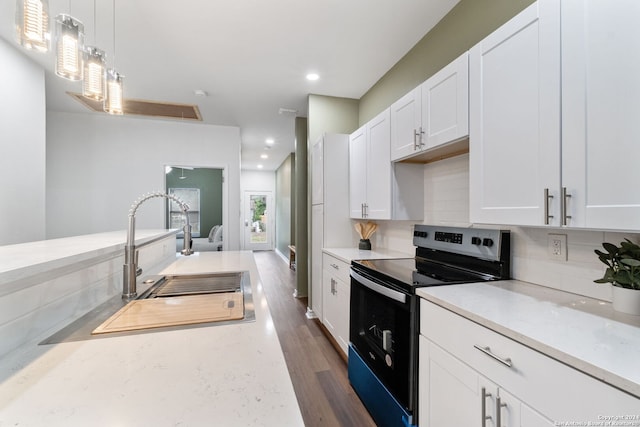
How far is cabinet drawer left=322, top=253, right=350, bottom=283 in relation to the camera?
2.44 meters

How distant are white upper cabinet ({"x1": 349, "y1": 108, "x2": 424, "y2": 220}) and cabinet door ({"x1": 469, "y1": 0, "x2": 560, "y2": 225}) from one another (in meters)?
0.85

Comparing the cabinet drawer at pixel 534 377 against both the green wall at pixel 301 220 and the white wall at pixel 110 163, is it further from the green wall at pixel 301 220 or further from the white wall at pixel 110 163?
the white wall at pixel 110 163

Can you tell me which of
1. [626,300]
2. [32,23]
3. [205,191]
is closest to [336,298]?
[626,300]

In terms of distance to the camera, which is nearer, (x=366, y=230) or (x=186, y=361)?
(x=186, y=361)

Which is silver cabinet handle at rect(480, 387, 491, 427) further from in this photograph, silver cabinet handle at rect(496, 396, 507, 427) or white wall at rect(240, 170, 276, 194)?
white wall at rect(240, 170, 276, 194)

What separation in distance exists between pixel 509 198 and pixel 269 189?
8722 mm

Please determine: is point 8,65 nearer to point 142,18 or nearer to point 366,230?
point 142,18

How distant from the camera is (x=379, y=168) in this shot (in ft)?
8.11

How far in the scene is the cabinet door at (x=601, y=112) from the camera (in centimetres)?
90

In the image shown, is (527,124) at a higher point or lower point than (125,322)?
higher

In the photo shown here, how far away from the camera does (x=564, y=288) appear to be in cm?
134

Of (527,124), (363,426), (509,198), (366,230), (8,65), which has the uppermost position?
(8,65)

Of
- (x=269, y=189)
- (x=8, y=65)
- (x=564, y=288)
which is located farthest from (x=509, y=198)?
(x=269, y=189)

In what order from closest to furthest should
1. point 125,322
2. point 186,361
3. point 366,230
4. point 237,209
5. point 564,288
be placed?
point 186,361 → point 125,322 → point 564,288 → point 366,230 → point 237,209
